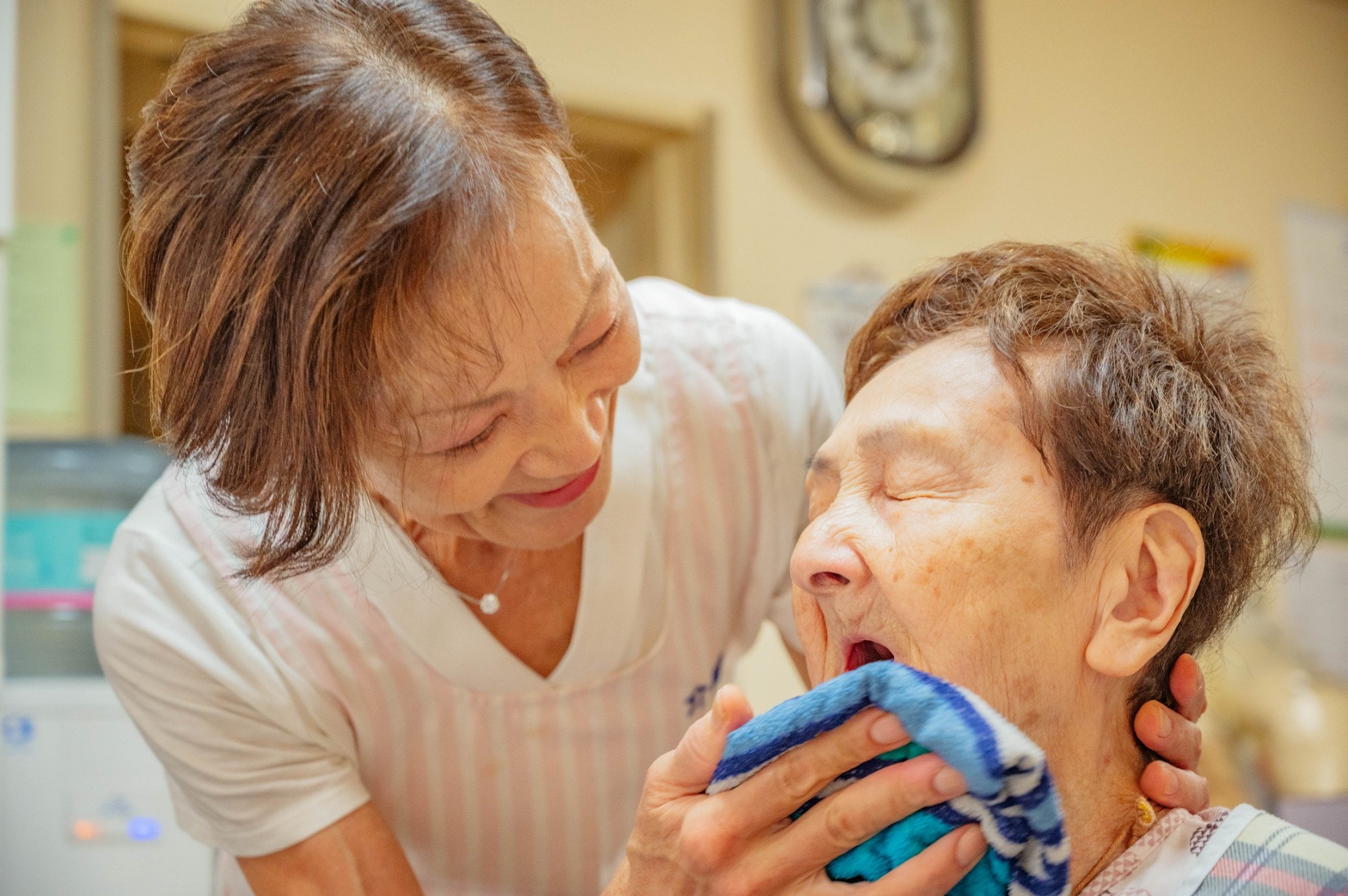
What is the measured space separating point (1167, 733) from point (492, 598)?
681 mm

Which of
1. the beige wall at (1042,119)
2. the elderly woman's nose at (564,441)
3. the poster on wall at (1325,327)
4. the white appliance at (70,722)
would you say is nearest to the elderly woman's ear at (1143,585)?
the elderly woman's nose at (564,441)

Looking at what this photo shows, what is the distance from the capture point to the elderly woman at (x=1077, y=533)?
93 centimetres

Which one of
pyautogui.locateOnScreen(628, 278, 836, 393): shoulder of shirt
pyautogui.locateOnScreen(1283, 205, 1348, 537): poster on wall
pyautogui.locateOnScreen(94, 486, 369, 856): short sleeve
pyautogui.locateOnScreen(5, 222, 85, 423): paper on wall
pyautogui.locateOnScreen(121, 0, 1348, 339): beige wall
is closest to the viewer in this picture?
pyautogui.locateOnScreen(94, 486, 369, 856): short sleeve

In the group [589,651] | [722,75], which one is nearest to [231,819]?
[589,651]

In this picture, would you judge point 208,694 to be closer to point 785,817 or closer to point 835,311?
point 785,817

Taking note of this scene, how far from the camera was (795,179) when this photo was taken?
105 inches

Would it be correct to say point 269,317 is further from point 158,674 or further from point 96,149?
point 96,149

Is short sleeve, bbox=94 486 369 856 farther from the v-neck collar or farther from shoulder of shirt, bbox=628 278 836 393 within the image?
shoulder of shirt, bbox=628 278 836 393

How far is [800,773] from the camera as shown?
825mm

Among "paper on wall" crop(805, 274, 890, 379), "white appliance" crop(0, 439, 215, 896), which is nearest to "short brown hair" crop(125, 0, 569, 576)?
"white appliance" crop(0, 439, 215, 896)

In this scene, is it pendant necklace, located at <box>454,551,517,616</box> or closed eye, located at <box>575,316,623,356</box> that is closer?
closed eye, located at <box>575,316,623,356</box>

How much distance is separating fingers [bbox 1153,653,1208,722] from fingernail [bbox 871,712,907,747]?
15.7 inches

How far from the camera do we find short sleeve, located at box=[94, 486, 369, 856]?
1.15 metres

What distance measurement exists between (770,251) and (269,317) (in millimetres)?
1872
